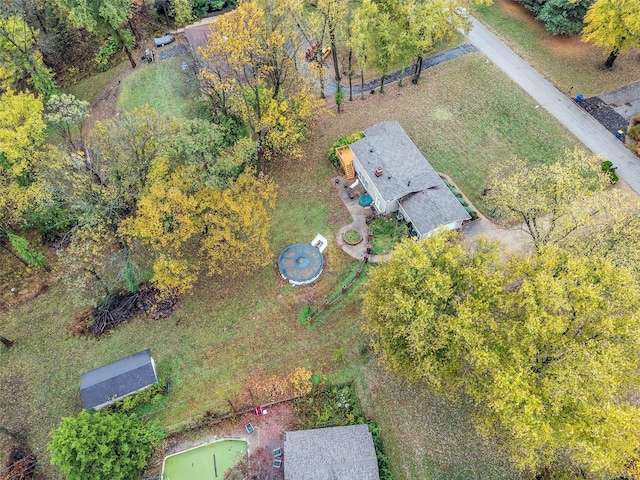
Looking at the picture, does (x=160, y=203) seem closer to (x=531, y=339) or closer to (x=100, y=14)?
(x=531, y=339)

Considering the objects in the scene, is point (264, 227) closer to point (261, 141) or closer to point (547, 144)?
point (261, 141)

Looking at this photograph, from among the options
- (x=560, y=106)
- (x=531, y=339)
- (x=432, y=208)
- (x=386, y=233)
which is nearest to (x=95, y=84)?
(x=386, y=233)

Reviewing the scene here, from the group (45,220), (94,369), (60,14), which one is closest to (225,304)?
(94,369)

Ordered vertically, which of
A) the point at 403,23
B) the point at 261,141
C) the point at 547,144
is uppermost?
the point at 403,23

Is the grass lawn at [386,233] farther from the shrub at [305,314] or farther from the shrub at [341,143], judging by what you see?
the shrub at [341,143]

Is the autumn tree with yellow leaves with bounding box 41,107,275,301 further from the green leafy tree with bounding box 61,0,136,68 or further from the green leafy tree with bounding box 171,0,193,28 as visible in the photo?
the green leafy tree with bounding box 171,0,193,28

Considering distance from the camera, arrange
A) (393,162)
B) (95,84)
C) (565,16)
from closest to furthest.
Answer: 1. (393,162)
2. (565,16)
3. (95,84)
